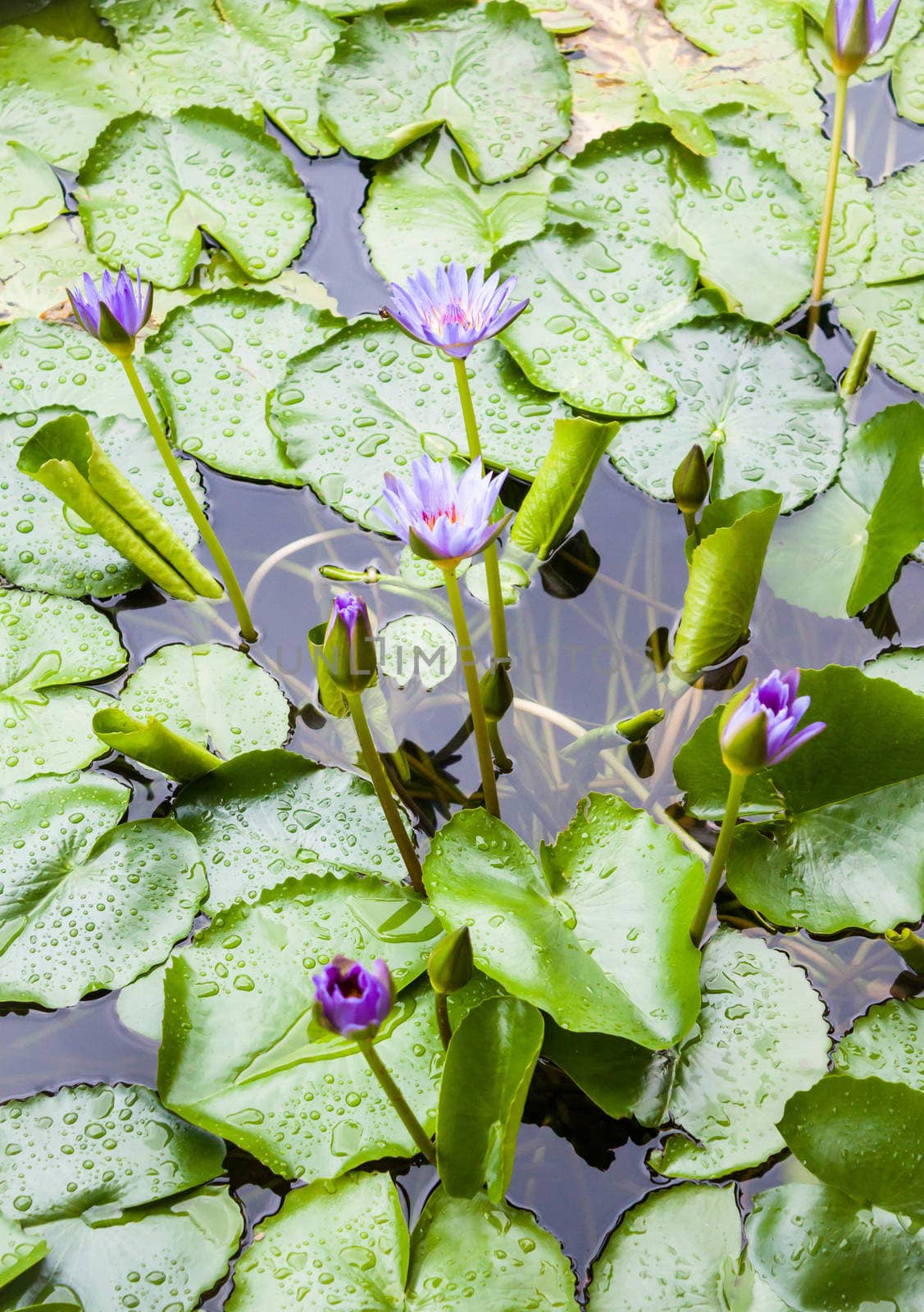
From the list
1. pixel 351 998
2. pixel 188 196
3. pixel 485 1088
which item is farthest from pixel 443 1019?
pixel 188 196

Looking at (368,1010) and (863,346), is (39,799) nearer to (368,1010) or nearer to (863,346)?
(368,1010)

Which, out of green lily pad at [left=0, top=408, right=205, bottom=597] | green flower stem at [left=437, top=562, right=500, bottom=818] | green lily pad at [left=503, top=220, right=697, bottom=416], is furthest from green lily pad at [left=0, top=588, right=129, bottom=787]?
green lily pad at [left=503, top=220, right=697, bottom=416]

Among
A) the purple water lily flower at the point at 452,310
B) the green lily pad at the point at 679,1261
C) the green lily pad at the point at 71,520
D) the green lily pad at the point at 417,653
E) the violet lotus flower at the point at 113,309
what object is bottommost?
the green lily pad at the point at 679,1261

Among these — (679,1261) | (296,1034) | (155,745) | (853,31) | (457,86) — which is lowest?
(679,1261)

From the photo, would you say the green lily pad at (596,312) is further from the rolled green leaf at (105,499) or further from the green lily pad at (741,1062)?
the green lily pad at (741,1062)

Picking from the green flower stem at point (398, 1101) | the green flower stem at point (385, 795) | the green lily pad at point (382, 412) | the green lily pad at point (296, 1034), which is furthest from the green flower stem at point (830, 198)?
the green flower stem at point (398, 1101)

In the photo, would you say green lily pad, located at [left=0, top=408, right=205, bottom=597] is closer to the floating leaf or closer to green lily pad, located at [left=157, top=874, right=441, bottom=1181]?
green lily pad, located at [left=157, top=874, right=441, bottom=1181]

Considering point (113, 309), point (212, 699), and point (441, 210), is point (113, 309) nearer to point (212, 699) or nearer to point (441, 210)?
point (212, 699)
